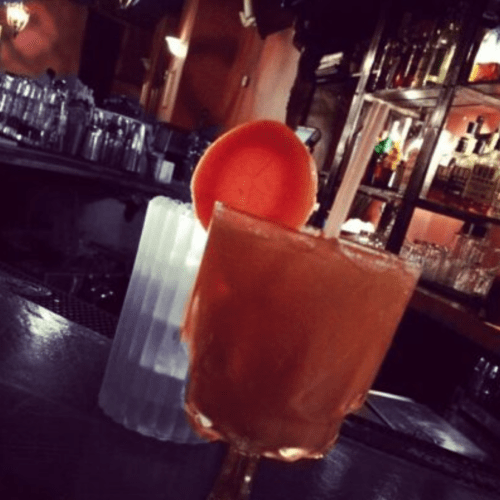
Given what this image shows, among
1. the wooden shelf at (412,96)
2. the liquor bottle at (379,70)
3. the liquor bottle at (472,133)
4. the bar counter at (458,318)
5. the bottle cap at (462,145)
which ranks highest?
the liquor bottle at (379,70)

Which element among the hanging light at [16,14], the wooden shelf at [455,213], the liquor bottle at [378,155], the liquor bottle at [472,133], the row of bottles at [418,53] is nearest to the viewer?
the wooden shelf at [455,213]

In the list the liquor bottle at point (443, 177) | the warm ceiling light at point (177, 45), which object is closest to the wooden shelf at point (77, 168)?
the liquor bottle at point (443, 177)

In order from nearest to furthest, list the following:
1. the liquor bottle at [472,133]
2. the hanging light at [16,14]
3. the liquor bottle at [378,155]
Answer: the liquor bottle at [472,133] → the liquor bottle at [378,155] → the hanging light at [16,14]

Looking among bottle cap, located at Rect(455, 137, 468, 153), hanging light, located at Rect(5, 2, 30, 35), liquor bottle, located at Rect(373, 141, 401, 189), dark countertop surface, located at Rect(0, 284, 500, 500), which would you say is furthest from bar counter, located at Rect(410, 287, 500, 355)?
hanging light, located at Rect(5, 2, 30, 35)

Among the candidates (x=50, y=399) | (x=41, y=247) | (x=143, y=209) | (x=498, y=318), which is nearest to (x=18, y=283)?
(x=50, y=399)

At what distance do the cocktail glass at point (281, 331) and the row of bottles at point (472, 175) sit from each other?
2172 mm

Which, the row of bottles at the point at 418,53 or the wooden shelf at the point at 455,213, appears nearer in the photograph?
the wooden shelf at the point at 455,213

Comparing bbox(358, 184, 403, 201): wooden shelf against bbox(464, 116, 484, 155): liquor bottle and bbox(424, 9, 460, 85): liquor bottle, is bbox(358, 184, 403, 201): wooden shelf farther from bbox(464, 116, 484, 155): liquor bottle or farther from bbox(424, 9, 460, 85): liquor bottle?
bbox(424, 9, 460, 85): liquor bottle

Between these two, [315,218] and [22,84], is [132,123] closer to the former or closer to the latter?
[22,84]

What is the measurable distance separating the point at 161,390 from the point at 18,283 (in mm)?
566

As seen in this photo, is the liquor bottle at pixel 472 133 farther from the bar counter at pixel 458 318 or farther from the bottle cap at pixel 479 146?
the bar counter at pixel 458 318

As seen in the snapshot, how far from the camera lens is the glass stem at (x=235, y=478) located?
1.90ft

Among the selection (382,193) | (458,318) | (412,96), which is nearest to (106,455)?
(458,318)

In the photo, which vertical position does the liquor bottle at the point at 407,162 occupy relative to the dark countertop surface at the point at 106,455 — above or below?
above
